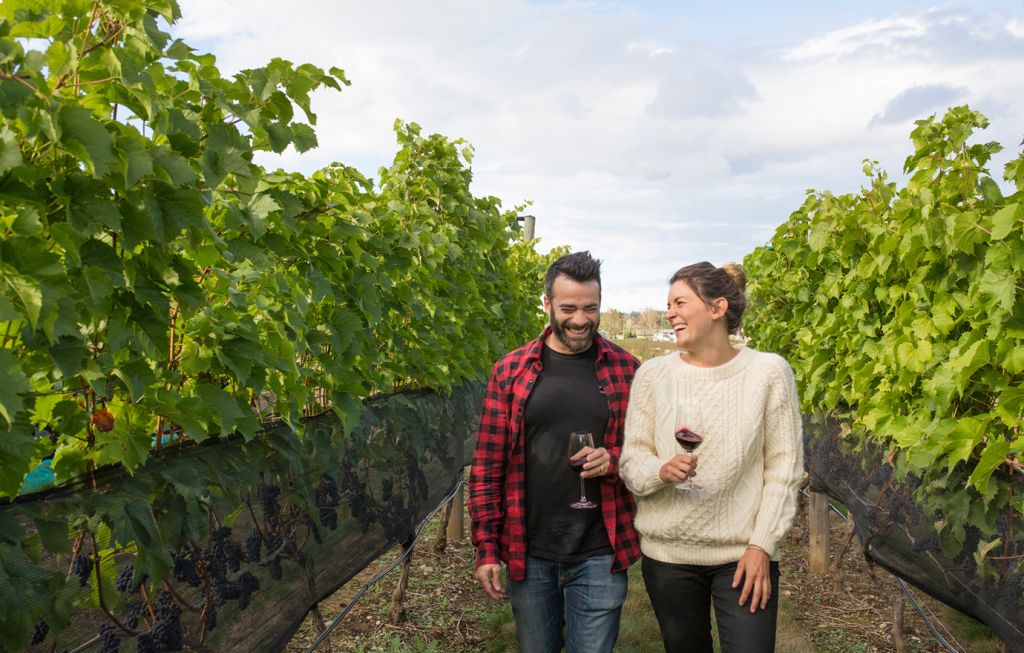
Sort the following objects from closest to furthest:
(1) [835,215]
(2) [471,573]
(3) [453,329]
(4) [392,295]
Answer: (4) [392,295]
(3) [453,329]
(1) [835,215]
(2) [471,573]

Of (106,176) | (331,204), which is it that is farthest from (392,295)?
(106,176)

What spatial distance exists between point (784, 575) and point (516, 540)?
5.18m

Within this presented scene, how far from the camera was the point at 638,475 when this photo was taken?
290cm

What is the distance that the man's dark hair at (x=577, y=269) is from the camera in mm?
3035

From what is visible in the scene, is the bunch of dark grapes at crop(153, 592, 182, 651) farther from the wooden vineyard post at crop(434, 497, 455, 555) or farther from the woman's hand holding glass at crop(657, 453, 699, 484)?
the wooden vineyard post at crop(434, 497, 455, 555)

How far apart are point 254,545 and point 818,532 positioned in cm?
582

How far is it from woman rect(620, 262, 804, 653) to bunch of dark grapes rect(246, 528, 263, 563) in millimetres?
1390

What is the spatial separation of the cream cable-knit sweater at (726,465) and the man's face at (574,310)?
1.19 feet

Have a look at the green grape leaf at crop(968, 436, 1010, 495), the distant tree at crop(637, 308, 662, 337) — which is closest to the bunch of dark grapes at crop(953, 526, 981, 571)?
the green grape leaf at crop(968, 436, 1010, 495)

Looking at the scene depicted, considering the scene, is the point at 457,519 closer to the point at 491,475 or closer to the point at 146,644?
the point at 491,475

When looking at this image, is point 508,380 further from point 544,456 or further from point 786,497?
point 786,497

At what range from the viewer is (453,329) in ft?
20.2

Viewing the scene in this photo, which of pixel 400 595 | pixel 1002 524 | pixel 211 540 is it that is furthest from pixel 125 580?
pixel 400 595

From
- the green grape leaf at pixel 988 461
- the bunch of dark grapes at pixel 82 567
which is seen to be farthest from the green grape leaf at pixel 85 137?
the green grape leaf at pixel 988 461
